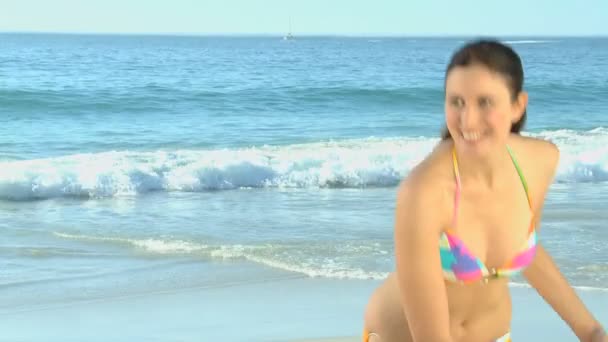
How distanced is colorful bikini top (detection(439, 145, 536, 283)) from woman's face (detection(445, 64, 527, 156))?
0.09 meters

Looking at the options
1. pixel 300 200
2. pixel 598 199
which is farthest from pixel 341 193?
pixel 598 199

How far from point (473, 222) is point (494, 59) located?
13.2 inches

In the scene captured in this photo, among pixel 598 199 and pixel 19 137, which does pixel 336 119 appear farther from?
pixel 598 199

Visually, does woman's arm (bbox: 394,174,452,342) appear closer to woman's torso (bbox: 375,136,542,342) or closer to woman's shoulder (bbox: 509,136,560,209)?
woman's torso (bbox: 375,136,542,342)

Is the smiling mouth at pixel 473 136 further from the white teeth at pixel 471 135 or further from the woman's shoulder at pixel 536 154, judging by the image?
the woman's shoulder at pixel 536 154

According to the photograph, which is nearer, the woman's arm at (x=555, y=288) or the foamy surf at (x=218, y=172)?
the woman's arm at (x=555, y=288)

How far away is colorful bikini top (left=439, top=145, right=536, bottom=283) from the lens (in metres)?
2.16

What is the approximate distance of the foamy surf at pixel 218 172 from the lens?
37.1 ft

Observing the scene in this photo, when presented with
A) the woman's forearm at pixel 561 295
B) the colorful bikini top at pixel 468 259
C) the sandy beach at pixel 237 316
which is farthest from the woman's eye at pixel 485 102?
the sandy beach at pixel 237 316

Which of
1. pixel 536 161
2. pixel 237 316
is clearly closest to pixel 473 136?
pixel 536 161

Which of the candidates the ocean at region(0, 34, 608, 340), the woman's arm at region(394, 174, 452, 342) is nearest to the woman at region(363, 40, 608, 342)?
the woman's arm at region(394, 174, 452, 342)

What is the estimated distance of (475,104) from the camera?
2.06m

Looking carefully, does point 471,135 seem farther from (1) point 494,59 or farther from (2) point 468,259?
(2) point 468,259

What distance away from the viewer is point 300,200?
10250 mm
